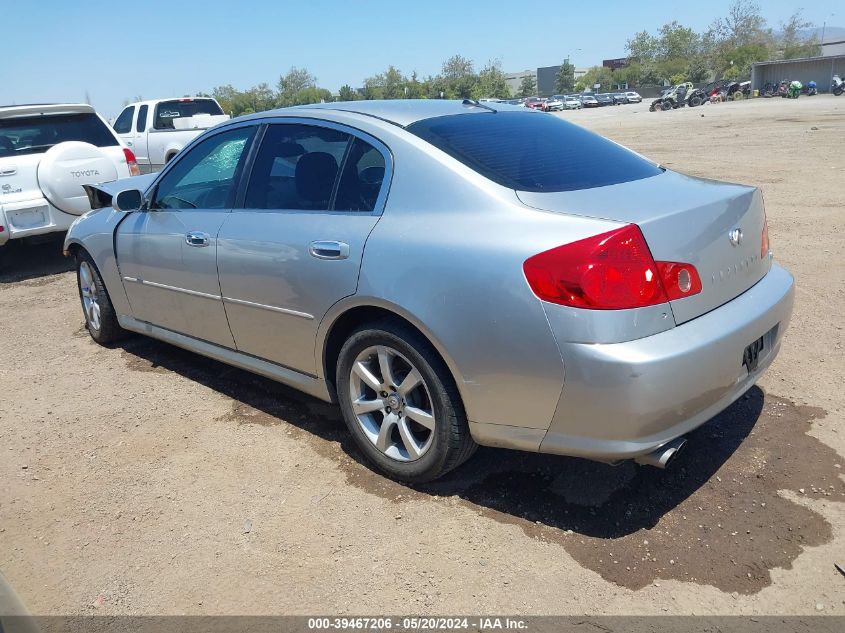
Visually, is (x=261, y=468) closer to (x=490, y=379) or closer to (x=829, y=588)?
(x=490, y=379)

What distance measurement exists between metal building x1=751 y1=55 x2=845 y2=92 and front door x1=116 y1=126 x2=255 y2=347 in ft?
197

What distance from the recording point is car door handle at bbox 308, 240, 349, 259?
3.12 m

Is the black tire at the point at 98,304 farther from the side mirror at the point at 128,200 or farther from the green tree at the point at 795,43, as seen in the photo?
the green tree at the point at 795,43

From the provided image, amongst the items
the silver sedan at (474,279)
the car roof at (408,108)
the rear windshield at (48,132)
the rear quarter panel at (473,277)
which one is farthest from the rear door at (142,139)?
the rear quarter panel at (473,277)

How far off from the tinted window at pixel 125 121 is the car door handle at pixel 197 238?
11.6m

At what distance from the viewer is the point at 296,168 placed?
11.8 feet

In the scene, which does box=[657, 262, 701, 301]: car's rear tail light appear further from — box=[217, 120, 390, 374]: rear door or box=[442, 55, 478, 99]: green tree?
box=[442, 55, 478, 99]: green tree

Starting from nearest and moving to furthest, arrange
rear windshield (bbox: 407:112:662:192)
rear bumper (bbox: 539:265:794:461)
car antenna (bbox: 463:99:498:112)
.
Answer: rear bumper (bbox: 539:265:794:461)
rear windshield (bbox: 407:112:662:192)
car antenna (bbox: 463:99:498:112)

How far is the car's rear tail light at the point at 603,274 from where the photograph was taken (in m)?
2.44

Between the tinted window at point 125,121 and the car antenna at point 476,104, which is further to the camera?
the tinted window at point 125,121

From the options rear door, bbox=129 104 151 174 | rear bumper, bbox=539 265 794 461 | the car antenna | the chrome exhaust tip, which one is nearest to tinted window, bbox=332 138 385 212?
the car antenna

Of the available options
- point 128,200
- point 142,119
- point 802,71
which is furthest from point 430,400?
point 802,71

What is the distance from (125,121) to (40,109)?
687cm

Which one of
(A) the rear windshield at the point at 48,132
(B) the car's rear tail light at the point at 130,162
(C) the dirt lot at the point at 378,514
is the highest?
(A) the rear windshield at the point at 48,132
